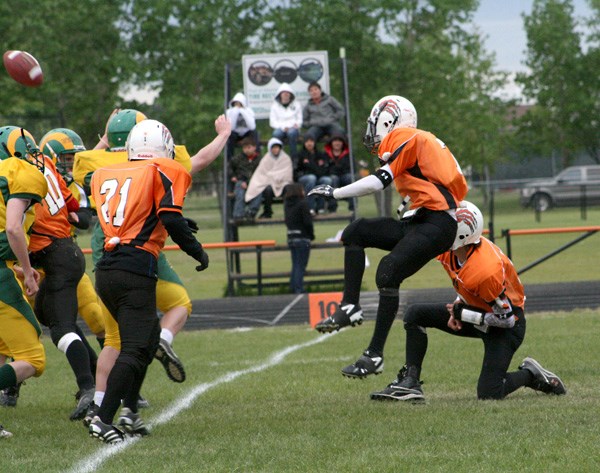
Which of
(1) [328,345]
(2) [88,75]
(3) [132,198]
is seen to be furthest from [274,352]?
(2) [88,75]

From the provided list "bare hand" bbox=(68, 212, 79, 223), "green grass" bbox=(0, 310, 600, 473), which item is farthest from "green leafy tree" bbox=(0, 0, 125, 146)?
"bare hand" bbox=(68, 212, 79, 223)

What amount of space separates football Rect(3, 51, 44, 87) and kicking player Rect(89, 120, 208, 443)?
2578 millimetres

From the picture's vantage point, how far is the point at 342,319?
6.97m

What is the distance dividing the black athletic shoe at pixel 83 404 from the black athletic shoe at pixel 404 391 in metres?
1.98

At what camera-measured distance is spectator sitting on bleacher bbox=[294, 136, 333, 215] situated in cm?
1827

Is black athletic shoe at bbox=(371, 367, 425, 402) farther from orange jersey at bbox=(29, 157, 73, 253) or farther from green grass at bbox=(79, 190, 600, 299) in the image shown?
green grass at bbox=(79, 190, 600, 299)

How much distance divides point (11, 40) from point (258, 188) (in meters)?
27.1

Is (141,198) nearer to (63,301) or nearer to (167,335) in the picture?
(167,335)

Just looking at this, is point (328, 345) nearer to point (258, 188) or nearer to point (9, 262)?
point (9, 262)

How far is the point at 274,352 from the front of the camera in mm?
11367

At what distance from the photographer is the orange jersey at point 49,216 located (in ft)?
25.2

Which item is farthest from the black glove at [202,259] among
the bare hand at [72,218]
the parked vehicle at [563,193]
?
the parked vehicle at [563,193]

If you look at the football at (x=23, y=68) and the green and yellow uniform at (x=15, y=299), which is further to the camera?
the football at (x=23, y=68)

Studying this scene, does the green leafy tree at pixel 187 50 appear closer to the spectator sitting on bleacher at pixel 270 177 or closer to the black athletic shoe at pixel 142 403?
the spectator sitting on bleacher at pixel 270 177
